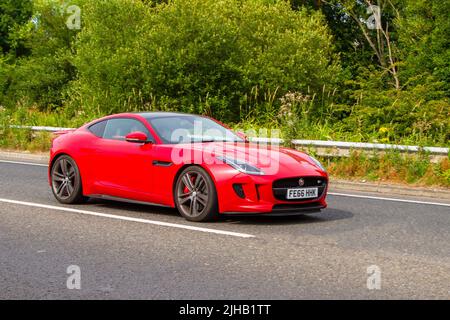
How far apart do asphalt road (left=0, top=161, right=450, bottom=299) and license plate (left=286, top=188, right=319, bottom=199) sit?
1.18 ft

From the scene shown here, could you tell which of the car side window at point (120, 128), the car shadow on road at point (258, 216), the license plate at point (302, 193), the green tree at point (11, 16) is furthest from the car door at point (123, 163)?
the green tree at point (11, 16)

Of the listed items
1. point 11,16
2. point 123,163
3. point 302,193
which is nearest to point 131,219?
point 123,163

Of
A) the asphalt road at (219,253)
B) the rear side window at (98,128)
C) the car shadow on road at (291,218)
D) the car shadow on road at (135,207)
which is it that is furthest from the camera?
the rear side window at (98,128)

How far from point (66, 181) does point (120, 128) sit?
1.17 metres

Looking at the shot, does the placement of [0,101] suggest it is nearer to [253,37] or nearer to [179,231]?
[253,37]

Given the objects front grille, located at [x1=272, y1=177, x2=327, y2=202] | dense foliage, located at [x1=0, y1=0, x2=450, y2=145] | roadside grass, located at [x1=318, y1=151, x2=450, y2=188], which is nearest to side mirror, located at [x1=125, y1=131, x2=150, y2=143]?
front grille, located at [x1=272, y1=177, x2=327, y2=202]

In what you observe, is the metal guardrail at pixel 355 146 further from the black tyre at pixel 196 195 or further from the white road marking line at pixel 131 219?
the white road marking line at pixel 131 219

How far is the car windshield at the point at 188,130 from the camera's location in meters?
10.4

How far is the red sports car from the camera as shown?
9430 mm

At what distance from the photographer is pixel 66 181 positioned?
1135 centimetres

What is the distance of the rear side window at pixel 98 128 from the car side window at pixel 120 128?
69 mm

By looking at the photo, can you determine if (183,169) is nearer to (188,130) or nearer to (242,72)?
(188,130)

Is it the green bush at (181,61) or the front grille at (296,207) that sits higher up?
Answer: the green bush at (181,61)

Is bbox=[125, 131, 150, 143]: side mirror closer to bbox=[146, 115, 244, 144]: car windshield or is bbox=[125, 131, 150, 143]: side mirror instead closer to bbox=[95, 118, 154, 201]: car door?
bbox=[95, 118, 154, 201]: car door
